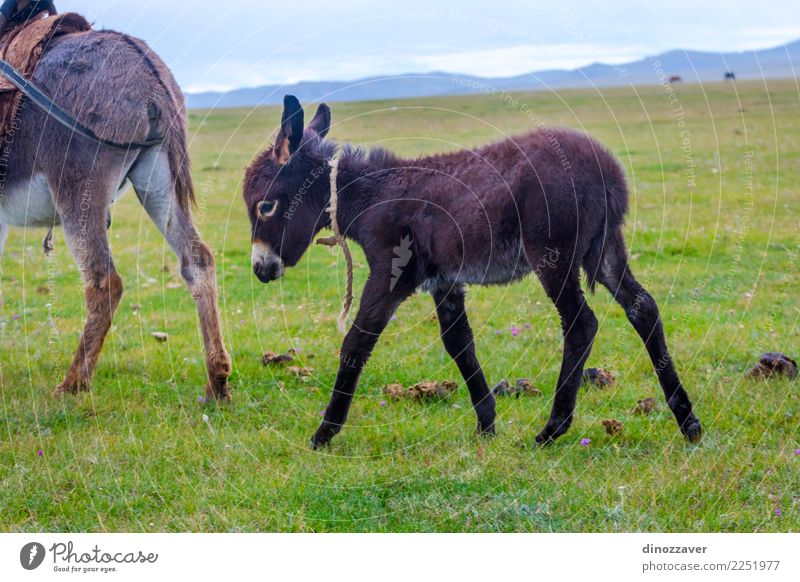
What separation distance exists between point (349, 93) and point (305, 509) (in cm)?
347

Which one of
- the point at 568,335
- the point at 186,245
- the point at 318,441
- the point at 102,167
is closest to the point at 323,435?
the point at 318,441

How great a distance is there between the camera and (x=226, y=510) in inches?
204

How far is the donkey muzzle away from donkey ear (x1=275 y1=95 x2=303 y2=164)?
0.67m

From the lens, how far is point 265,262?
6.36 meters

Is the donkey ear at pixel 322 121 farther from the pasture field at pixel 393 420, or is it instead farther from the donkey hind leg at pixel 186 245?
the donkey hind leg at pixel 186 245

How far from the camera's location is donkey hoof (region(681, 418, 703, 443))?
5.86 m

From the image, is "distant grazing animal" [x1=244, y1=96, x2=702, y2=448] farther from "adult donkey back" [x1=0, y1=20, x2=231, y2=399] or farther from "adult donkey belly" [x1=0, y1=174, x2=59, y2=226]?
"adult donkey belly" [x1=0, y1=174, x2=59, y2=226]

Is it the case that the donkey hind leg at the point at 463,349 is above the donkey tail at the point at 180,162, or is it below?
below

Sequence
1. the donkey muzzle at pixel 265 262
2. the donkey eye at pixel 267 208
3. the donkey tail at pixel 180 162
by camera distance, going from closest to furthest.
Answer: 1. the donkey eye at pixel 267 208
2. the donkey muzzle at pixel 265 262
3. the donkey tail at pixel 180 162

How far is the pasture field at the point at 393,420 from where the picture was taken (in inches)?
202

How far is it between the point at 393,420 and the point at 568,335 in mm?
1545

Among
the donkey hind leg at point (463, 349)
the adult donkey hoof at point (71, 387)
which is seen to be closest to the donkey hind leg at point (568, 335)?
the donkey hind leg at point (463, 349)

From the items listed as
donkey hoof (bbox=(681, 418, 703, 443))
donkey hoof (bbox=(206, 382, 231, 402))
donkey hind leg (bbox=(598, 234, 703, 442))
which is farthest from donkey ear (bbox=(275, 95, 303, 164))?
donkey hoof (bbox=(681, 418, 703, 443))

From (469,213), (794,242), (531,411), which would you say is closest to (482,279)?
(469,213)
